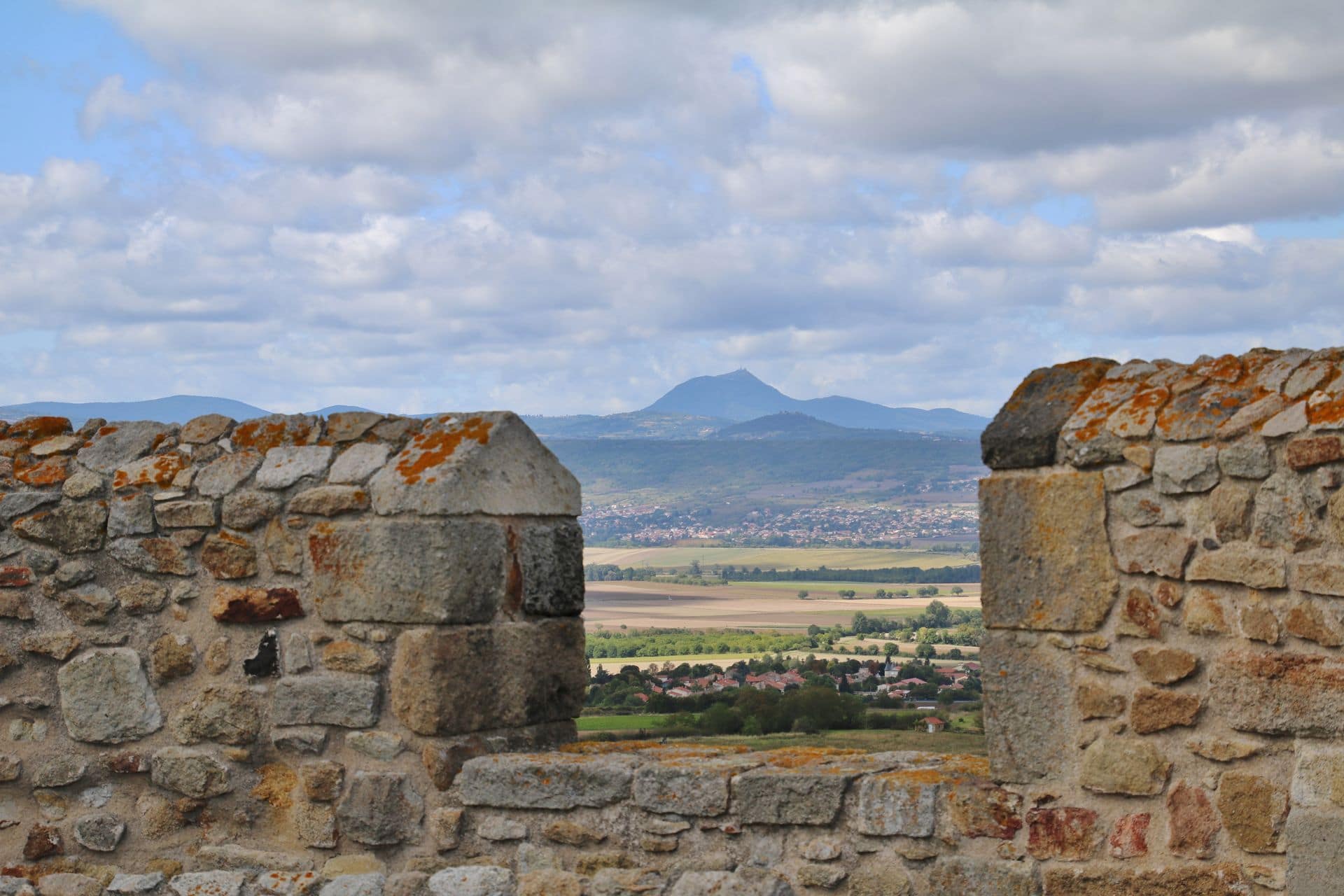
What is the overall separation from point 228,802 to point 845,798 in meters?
2.23

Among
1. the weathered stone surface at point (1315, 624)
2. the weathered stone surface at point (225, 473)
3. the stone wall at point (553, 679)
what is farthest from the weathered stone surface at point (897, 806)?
the weathered stone surface at point (225, 473)

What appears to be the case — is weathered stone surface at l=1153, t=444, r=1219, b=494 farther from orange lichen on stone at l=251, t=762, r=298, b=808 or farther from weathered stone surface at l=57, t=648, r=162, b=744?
weathered stone surface at l=57, t=648, r=162, b=744

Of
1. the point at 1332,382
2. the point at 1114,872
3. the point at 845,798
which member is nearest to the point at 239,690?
the point at 845,798

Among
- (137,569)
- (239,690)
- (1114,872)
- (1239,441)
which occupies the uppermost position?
(1239,441)

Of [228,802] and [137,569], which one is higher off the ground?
[137,569]

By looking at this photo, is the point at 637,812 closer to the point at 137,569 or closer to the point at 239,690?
the point at 239,690

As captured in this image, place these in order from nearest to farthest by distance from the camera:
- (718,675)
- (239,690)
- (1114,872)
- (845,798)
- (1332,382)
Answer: (1332,382)
(1114,872)
(845,798)
(239,690)
(718,675)

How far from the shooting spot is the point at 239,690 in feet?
14.9

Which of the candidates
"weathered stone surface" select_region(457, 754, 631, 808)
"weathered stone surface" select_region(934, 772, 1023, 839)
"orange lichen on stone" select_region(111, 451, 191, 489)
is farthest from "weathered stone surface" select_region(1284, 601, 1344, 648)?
"orange lichen on stone" select_region(111, 451, 191, 489)

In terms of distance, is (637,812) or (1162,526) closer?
(1162,526)

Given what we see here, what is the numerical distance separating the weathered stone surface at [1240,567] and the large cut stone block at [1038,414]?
1.66 ft

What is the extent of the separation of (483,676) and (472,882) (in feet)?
2.18

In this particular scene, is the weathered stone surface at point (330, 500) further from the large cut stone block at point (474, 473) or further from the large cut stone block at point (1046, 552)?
the large cut stone block at point (1046, 552)

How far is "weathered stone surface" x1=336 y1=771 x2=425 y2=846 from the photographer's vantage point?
170 inches
